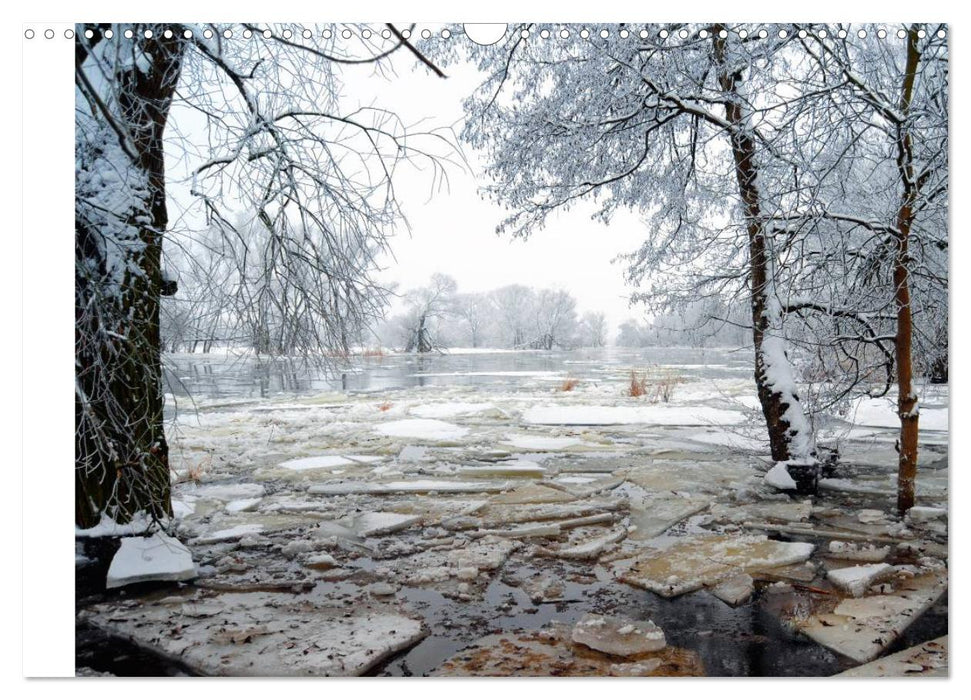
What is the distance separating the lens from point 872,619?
1.81m

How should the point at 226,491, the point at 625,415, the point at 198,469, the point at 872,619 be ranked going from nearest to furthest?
the point at 872,619, the point at 226,491, the point at 198,469, the point at 625,415

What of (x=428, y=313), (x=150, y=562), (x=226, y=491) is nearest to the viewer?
(x=150, y=562)

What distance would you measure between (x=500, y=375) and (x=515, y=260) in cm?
68

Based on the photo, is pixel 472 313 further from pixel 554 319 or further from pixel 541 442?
pixel 541 442

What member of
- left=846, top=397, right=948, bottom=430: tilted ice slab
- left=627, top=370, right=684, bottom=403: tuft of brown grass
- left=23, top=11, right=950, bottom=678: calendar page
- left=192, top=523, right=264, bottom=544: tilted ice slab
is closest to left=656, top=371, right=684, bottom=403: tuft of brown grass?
left=627, top=370, right=684, bottom=403: tuft of brown grass

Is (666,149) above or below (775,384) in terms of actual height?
above

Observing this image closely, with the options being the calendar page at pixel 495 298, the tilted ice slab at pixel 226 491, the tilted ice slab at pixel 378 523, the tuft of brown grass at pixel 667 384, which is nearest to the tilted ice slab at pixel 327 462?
the tilted ice slab at pixel 226 491

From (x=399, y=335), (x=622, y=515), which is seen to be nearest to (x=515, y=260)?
(x=399, y=335)

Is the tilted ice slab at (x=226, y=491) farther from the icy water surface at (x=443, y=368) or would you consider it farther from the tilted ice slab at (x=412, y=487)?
the icy water surface at (x=443, y=368)

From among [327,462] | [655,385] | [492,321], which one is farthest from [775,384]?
[327,462]

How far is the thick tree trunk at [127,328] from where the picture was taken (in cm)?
178

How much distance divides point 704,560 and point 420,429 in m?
1.36

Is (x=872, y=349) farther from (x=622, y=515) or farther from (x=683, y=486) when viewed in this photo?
(x=622, y=515)

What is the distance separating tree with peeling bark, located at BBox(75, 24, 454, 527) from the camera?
1812 mm
